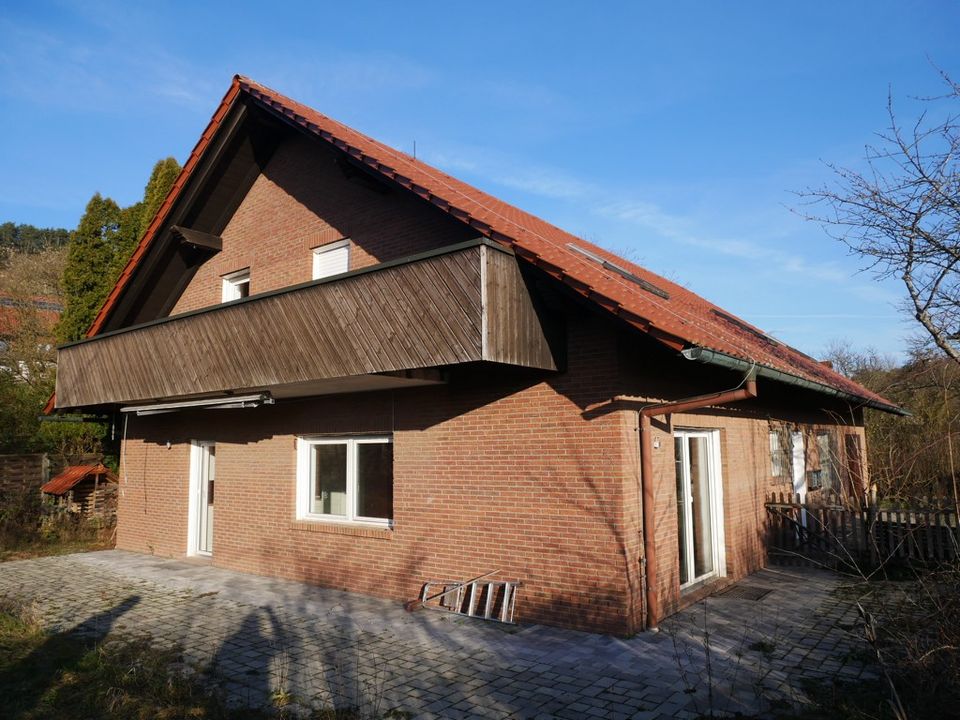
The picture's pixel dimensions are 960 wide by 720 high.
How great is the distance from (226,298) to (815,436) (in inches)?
476

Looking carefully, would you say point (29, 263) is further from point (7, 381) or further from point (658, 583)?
point (658, 583)

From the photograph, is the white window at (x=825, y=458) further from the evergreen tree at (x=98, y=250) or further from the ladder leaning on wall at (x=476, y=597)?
the evergreen tree at (x=98, y=250)

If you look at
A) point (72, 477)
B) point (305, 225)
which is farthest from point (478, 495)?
point (72, 477)

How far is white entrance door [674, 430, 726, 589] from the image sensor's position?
8.17m

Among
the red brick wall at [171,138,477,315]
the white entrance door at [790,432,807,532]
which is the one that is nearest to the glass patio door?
the red brick wall at [171,138,477,315]

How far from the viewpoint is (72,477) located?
1558 cm

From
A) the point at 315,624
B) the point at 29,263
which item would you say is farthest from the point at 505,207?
the point at 29,263

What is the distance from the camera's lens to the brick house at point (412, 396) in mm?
6711

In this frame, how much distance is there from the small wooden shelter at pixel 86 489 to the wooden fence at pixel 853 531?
1514cm

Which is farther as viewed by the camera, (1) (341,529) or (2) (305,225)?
(2) (305,225)

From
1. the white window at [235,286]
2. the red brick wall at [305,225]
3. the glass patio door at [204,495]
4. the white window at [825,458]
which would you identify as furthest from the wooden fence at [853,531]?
the white window at [235,286]

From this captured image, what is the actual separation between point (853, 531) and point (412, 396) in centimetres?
741

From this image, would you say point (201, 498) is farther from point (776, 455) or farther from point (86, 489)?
point (776, 455)

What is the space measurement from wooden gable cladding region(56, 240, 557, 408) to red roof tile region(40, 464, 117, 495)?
6.91 metres
